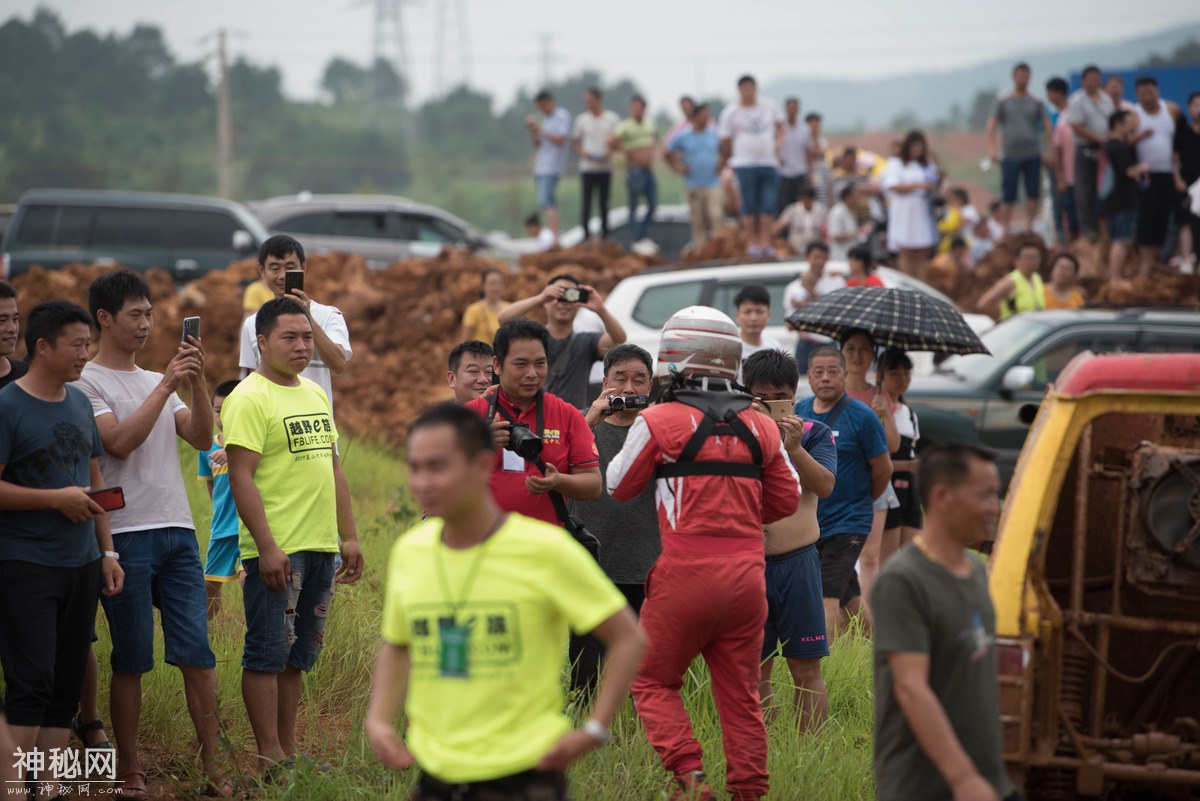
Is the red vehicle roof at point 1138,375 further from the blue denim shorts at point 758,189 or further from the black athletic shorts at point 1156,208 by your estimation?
the blue denim shorts at point 758,189

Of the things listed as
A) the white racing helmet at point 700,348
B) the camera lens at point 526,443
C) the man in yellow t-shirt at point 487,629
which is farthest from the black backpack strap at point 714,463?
the man in yellow t-shirt at point 487,629

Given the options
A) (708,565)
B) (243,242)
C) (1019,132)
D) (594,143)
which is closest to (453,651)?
(708,565)

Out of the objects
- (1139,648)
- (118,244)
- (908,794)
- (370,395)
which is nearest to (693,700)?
(1139,648)

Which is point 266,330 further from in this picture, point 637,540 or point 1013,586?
point 1013,586

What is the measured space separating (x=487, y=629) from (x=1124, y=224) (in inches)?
555

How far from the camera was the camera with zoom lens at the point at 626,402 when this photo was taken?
6016 millimetres

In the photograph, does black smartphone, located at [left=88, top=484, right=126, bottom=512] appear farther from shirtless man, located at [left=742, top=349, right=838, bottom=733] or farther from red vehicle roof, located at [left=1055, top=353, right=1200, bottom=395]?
red vehicle roof, located at [left=1055, top=353, right=1200, bottom=395]

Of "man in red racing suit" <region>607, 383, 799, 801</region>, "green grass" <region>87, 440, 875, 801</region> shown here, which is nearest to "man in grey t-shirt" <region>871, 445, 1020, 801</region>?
"man in red racing suit" <region>607, 383, 799, 801</region>

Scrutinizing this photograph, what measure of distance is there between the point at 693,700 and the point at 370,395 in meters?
9.75

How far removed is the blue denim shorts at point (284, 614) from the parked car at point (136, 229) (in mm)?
14876

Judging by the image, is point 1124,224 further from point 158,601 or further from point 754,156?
point 158,601

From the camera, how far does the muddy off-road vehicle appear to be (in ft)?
→ 14.4

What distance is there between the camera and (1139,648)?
17.1 feet

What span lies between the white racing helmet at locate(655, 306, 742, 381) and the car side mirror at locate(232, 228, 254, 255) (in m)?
14.8
